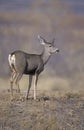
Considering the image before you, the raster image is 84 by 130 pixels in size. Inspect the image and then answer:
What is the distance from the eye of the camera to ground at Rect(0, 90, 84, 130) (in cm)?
2160

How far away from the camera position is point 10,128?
21.3 m

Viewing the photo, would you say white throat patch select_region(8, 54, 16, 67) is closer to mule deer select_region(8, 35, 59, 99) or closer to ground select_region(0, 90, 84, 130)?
mule deer select_region(8, 35, 59, 99)

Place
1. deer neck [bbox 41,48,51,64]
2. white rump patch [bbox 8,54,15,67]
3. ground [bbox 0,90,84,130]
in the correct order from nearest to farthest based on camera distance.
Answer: ground [bbox 0,90,84,130] → white rump patch [bbox 8,54,15,67] → deer neck [bbox 41,48,51,64]

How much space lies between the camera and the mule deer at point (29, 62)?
2500 centimetres

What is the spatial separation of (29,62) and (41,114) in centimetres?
353

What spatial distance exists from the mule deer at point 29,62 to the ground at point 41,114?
0.90 metres

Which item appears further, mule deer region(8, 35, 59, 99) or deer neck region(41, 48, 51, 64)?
deer neck region(41, 48, 51, 64)

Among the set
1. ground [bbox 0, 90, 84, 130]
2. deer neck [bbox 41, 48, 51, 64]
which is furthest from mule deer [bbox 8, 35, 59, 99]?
ground [bbox 0, 90, 84, 130]

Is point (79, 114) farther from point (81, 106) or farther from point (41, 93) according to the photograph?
point (41, 93)

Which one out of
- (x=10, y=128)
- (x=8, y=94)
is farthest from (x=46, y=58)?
(x=10, y=128)

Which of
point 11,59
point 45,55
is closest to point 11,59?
point 11,59

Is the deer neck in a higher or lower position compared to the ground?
higher

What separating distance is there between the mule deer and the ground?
90 cm

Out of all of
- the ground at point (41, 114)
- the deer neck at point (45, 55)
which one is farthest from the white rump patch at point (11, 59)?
the deer neck at point (45, 55)
